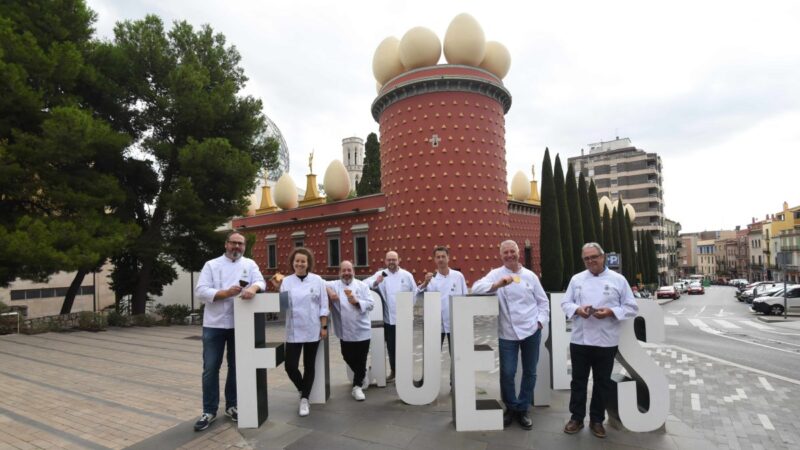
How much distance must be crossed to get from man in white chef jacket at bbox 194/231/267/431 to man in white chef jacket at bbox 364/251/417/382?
2.20m

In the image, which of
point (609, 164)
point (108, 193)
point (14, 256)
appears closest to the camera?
point (14, 256)

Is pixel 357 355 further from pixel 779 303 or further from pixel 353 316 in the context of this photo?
pixel 779 303

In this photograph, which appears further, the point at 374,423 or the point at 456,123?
the point at 456,123

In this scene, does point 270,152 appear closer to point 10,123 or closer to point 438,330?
point 10,123

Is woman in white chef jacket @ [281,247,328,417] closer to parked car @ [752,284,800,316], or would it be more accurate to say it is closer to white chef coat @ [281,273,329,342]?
white chef coat @ [281,273,329,342]

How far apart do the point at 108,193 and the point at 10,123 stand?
3.54 meters

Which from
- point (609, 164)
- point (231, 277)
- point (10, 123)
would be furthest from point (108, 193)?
point (609, 164)

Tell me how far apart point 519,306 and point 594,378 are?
1094 mm

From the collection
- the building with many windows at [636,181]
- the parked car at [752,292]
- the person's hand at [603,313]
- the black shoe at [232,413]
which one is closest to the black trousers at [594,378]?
the person's hand at [603,313]

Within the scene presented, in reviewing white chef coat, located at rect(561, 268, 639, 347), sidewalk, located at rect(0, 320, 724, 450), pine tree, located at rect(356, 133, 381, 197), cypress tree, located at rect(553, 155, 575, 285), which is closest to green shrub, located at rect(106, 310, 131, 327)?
sidewalk, located at rect(0, 320, 724, 450)

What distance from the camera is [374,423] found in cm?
516

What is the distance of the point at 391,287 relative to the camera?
7047mm

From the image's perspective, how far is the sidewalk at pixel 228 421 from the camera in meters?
4.61

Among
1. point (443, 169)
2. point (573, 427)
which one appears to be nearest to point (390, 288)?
point (573, 427)
